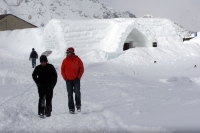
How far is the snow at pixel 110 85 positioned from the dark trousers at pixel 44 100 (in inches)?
A: 9.1

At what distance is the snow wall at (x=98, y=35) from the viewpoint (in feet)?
90.2

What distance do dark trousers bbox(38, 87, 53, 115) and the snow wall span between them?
18000 millimetres

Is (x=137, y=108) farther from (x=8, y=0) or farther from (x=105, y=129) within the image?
(x=8, y=0)

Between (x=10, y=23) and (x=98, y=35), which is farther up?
(x=10, y=23)

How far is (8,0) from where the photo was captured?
158750 millimetres

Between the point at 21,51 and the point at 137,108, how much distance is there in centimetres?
2992

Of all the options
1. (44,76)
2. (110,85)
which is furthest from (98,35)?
(44,76)

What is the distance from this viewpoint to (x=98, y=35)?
2973cm

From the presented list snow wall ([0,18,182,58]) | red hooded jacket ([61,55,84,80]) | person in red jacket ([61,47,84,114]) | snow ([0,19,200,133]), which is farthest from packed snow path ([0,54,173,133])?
snow wall ([0,18,182,58])

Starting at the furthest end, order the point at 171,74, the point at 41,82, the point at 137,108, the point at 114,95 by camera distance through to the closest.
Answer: the point at 171,74 < the point at 114,95 < the point at 137,108 < the point at 41,82

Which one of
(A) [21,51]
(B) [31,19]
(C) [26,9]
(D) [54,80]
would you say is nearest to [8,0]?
(C) [26,9]

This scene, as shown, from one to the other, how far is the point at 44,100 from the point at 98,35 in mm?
23965

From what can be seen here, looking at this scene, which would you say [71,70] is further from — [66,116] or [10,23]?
[10,23]

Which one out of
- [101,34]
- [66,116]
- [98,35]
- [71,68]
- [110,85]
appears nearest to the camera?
[66,116]
